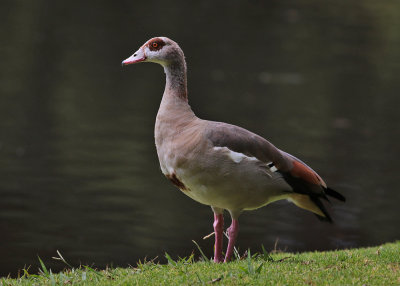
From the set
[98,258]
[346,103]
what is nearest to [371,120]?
[346,103]

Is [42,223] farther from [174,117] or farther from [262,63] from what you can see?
[262,63]

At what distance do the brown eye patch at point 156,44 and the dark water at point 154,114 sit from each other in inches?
184

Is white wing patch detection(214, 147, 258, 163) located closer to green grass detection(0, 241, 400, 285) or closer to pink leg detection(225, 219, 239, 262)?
pink leg detection(225, 219, 239, 262)

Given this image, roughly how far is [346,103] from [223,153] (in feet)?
58.8

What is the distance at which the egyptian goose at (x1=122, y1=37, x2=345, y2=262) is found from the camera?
275 inches

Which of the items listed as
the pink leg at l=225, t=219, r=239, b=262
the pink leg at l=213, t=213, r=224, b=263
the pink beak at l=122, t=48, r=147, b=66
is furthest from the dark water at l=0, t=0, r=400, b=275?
the pink beak at l=122, t=48, r=147, b=66

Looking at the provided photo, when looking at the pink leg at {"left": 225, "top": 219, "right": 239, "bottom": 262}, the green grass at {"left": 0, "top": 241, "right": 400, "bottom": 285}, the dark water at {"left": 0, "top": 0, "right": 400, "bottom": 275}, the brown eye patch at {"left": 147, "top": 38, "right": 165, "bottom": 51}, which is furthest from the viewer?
the dark water at {"left": 0, "top": 0, "right": 400, "bottom": 275}

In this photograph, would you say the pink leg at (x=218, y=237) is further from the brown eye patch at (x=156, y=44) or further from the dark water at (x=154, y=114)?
the dark water at (x=154, y=114)

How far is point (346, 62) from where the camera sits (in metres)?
30.5

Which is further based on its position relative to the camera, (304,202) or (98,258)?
(98,258)

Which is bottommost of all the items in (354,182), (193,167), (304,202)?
(354,182)

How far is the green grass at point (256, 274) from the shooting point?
634cm

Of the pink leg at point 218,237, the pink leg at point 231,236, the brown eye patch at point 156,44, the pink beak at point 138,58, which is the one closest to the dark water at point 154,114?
the pink leg at point 218,237

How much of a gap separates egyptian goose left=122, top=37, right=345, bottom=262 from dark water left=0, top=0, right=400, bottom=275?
4564 mm
